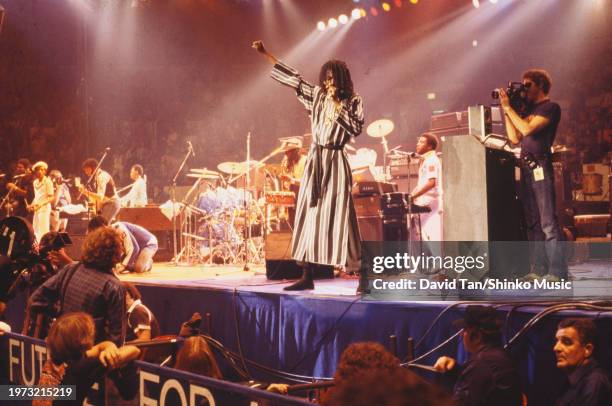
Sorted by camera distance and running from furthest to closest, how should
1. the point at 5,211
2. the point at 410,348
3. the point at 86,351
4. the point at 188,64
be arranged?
the point at 188,64 < the point at 5,211 < the point at 410,348 < the point at 86,351

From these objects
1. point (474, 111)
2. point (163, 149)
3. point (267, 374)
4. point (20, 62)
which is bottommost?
point (267, 374)

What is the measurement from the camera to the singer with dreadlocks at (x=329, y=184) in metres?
5.59

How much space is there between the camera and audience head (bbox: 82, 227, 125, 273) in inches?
162

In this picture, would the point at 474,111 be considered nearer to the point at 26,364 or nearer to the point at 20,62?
the point at 26,364

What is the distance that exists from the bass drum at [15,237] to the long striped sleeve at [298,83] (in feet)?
8.82

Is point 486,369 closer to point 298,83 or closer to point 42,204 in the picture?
point 298,83

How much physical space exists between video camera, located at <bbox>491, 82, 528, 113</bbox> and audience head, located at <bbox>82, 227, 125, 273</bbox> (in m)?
3.16

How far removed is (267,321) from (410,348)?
1.60 m

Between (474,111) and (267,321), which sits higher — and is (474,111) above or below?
above

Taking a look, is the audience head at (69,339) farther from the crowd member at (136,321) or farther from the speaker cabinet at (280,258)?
the speaker cabinet at (280,258)

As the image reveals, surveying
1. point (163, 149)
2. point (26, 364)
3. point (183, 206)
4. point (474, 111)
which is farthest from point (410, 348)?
point (163, 149)

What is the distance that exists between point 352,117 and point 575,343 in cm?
275

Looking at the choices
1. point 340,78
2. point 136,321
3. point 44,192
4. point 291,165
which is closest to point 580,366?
point 340,78

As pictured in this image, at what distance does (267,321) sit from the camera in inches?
229
